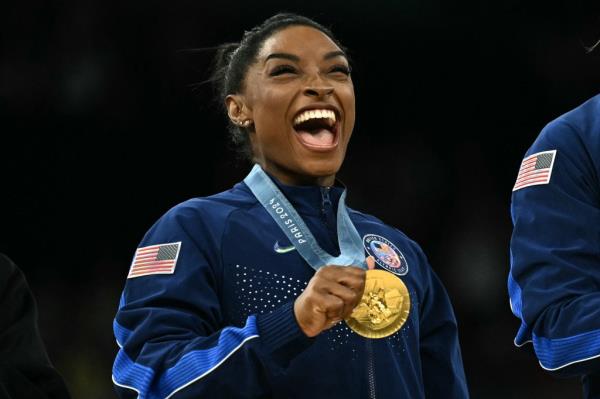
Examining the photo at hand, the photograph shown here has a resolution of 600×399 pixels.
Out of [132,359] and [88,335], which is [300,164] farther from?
[88,335]

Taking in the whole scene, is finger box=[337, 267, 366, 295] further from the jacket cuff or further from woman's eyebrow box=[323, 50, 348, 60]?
woman's eyebrow box=[323, 50, 348, 60]

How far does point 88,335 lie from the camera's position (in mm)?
6031

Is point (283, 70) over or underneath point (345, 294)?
over

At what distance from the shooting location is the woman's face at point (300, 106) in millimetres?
2875

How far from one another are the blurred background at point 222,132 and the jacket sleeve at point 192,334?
11.4 ft

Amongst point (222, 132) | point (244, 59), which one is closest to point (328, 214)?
point (244, 59)

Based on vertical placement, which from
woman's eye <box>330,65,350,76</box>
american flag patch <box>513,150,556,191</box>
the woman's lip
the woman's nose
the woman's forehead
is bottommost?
american flag patch <box>513,150,556,191</box>

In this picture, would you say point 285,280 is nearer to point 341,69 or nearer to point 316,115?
point 316,115

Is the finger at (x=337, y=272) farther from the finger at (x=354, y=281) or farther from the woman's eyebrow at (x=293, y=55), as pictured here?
the woman's eyebrow at (x=293, y=55)

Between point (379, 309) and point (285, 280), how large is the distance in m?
0.24

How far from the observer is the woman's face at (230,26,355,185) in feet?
9.43

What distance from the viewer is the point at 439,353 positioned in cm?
288

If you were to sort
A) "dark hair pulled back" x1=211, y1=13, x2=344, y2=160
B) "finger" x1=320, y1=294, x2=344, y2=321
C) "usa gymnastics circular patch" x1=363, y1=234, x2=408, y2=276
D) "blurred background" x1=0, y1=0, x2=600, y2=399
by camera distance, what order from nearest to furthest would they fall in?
1. "finger" x1=320, y1=294, x2=344, y2=321
2. "usa gymnastics circular patch" x1=363, y1=234, x2=408, y2=276
3. "dark hair pulled back" x1=211, y1=13, x2=344, y2=160
4. "blurred background" x1=0, y1=0, x2=600, y2=399

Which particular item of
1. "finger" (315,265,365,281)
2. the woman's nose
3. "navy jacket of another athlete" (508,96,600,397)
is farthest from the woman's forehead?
"finger" (315,265,365,281)
